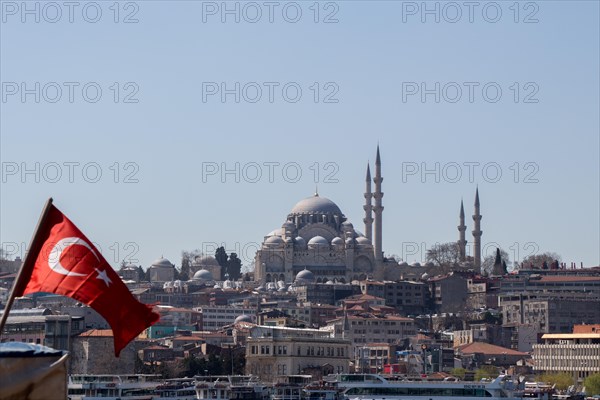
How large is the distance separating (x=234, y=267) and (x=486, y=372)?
71288 mm

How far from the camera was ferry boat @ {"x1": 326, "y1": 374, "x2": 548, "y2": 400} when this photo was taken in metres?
53.7

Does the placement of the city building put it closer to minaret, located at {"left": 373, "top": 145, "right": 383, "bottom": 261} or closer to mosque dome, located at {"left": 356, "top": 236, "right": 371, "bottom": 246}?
minaret, located at {"left": 373, "top": 145, "right": 383, "bottom": 261}

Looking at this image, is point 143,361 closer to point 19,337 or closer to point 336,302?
point 19,337

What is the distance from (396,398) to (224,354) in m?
27.7

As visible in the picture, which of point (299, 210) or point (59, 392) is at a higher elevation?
point (299, 210)

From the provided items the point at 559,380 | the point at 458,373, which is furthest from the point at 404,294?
the point at 458,373

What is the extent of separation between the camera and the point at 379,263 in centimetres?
13425

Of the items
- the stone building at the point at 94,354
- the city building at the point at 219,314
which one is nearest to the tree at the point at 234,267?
the city building at the point at 219,314

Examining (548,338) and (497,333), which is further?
(497,333)

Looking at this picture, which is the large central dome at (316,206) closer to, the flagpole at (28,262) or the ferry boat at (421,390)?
the ferry boat at (421,390)

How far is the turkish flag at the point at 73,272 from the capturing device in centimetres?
766

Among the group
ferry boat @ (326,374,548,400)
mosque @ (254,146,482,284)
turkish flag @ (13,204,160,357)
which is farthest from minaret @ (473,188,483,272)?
turkish flag @ (13,204,160,357)

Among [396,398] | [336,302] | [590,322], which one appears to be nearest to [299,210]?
[336,302]

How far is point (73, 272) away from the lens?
7.75 m
